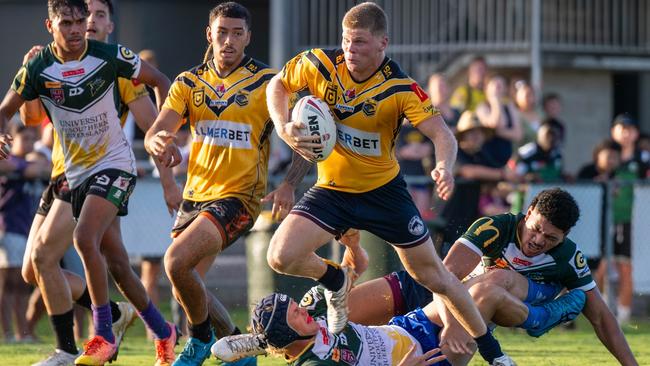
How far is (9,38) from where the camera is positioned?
18.2 metres

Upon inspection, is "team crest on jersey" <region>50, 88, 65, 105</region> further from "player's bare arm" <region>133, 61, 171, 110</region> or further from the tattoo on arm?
A: the tattoo on arm

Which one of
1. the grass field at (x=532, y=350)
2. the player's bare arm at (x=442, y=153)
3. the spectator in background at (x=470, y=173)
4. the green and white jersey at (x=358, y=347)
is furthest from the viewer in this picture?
the spectator in background at (x=470, y=173)

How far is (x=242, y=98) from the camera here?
844 centimetres

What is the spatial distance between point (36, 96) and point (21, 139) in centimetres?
430

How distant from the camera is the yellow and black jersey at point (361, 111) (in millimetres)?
7680

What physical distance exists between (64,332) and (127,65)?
5.55 ft

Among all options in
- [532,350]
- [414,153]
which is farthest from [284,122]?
[414,153]

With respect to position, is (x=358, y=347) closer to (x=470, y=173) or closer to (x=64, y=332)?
(x=64, y=332)

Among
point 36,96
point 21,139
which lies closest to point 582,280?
point 36,96

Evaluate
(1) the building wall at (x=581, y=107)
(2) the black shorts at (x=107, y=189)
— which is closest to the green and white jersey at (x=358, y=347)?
(2) the black shorts at (x=107, y=189)

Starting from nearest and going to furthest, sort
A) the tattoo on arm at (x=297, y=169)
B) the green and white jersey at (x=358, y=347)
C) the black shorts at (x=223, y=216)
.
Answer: the green and white jersey at (x=358, y=347), the black shorts at (x=223, y=216), the tattoo on arm at (x=297, y=169)

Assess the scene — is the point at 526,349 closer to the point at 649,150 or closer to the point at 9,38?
the point at 649,150

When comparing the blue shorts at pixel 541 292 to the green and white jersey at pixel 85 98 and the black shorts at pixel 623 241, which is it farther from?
the black shorts at pixel 623 241

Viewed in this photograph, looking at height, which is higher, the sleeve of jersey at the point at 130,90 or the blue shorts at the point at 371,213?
the sleeve of jersey at the point at 130,90
